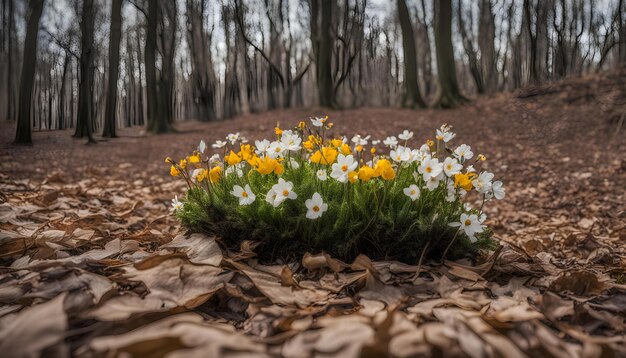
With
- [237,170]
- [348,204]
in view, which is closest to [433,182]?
[348,204]

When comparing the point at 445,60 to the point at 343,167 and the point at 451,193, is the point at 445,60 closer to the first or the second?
the point at 451,193

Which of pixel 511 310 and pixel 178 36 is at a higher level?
pixel 178 36

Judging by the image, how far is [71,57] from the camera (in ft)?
14.0

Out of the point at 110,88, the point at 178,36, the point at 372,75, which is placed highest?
the point at 178,36

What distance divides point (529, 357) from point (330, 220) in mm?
936

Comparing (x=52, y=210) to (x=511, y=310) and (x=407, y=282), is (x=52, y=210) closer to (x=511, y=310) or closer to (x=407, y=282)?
Result: (x=407, y=282)

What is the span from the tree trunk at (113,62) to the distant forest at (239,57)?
0.7 inches

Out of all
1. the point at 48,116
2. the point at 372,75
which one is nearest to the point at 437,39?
the point at 372,75

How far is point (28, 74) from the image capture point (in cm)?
412

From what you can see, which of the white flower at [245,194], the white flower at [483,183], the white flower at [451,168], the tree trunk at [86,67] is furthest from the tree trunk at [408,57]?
the white flower at [245,194]

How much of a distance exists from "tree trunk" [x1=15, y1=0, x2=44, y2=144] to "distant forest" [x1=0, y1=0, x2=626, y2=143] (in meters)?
0.01

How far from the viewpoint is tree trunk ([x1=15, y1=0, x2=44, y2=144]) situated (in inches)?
158

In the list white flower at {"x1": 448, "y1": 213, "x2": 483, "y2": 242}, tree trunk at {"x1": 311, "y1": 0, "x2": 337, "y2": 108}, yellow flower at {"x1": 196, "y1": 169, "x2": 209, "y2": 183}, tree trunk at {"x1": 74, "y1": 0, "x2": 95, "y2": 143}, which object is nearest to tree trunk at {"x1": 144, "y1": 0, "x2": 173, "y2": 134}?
tree trunk at {"x1": 74, "y1": 0, "x2": 95, "y2": 143}

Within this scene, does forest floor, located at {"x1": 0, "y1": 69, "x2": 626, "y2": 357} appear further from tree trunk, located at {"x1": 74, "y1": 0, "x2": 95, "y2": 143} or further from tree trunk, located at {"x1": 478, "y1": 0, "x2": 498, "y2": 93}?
tree trunk, located at {"x1": 478, "y1": 0, "x2": 498, "y2": 93}
